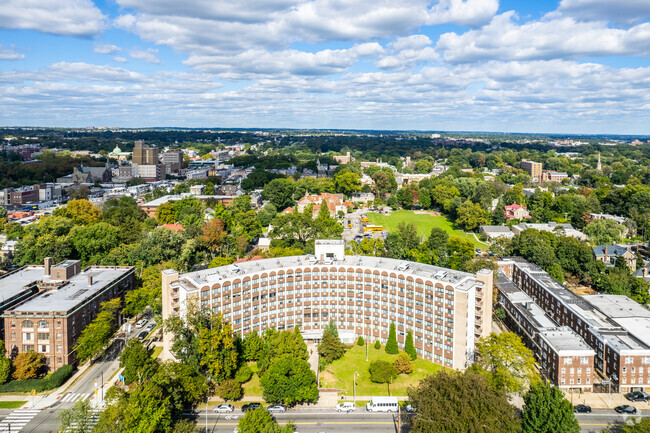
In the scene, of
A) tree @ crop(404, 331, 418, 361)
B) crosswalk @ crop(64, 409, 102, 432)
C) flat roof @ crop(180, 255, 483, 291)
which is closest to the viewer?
crosswalk @ crop(64, 409, 102, 432)

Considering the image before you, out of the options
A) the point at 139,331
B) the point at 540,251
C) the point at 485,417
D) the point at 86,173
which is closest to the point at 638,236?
the point at 540,251

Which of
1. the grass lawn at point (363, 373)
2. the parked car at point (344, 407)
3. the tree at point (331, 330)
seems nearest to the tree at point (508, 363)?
the grass lawn at point (363, 373)

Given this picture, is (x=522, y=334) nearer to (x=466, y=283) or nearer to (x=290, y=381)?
(x=466, y=283)

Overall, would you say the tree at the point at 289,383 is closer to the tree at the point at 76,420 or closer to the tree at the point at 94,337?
the tree at the point at 76,420

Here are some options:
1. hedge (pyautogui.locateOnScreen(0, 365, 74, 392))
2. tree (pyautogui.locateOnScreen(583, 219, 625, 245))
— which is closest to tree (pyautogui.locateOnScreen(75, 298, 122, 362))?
hedge (pyautogui.locateOnScreen(0, 365, 74, 392))

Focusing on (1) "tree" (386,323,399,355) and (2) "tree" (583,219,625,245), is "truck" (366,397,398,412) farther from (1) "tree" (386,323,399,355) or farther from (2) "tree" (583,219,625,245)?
(2) "tree" (583,219,625,245)
